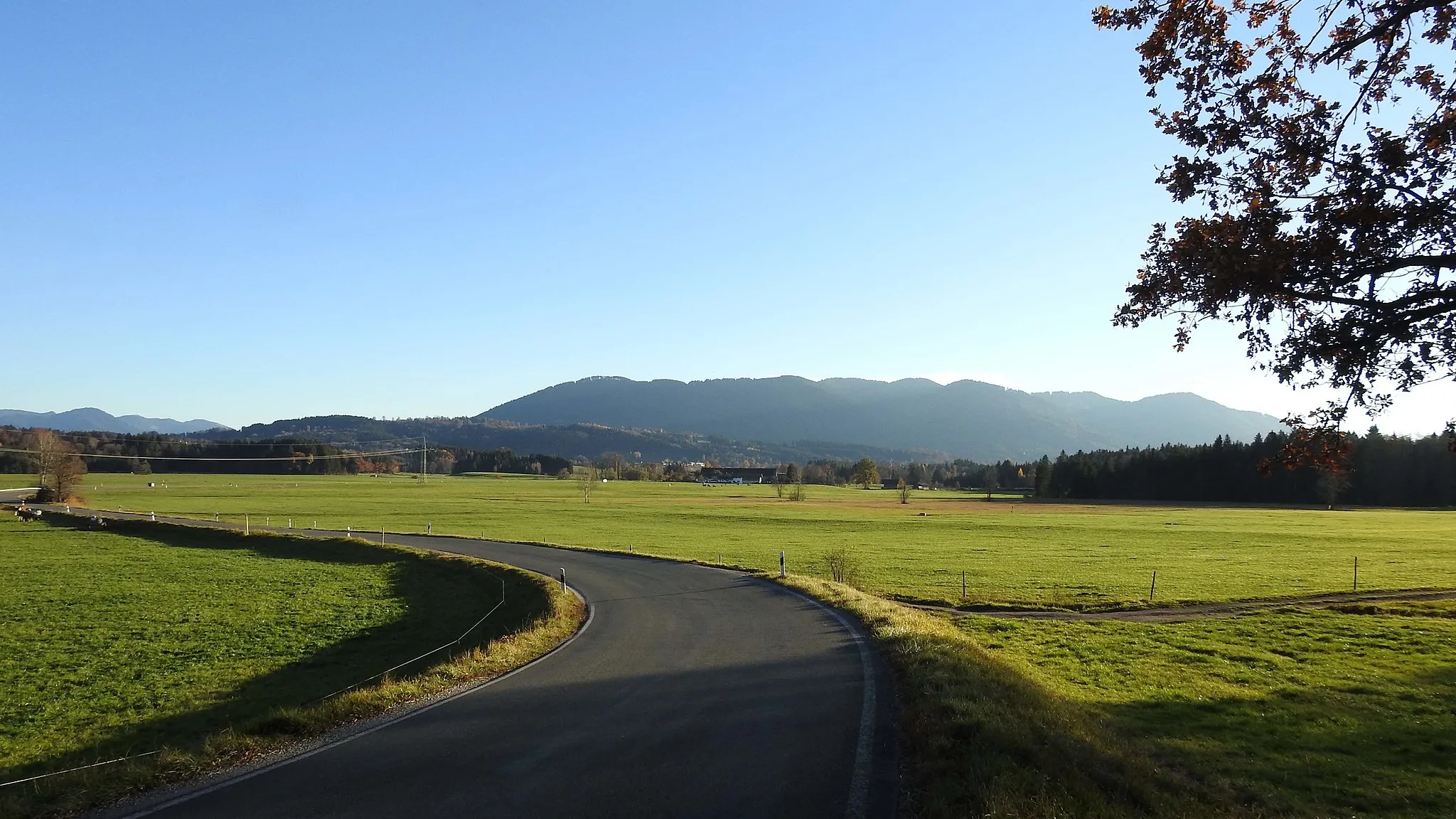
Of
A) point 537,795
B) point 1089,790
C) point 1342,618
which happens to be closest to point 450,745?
point 537,795

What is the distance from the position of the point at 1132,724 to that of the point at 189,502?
10670 centimetres

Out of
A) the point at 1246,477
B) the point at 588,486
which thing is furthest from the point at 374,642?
the point at 1246,477

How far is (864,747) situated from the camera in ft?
29.9

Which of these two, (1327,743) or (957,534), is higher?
(1327,743)

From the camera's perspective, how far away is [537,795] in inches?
301

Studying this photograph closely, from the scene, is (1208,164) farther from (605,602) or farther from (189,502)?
(189,502)

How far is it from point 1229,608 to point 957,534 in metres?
37.6

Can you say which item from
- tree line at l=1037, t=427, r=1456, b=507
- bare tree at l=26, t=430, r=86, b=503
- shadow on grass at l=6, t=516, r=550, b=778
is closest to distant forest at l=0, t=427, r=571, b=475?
bare tree at l=26, t=430, r=86, b=503

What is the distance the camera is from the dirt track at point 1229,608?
950 inches

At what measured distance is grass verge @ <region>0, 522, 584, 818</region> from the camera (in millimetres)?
9711

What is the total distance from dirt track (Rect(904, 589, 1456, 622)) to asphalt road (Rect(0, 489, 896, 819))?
401 inches

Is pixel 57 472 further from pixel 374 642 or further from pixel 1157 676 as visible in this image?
pixel 1157 676

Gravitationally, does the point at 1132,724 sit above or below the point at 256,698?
above

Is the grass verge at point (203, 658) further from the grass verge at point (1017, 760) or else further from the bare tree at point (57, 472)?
the bare tree at point (57, 472)
